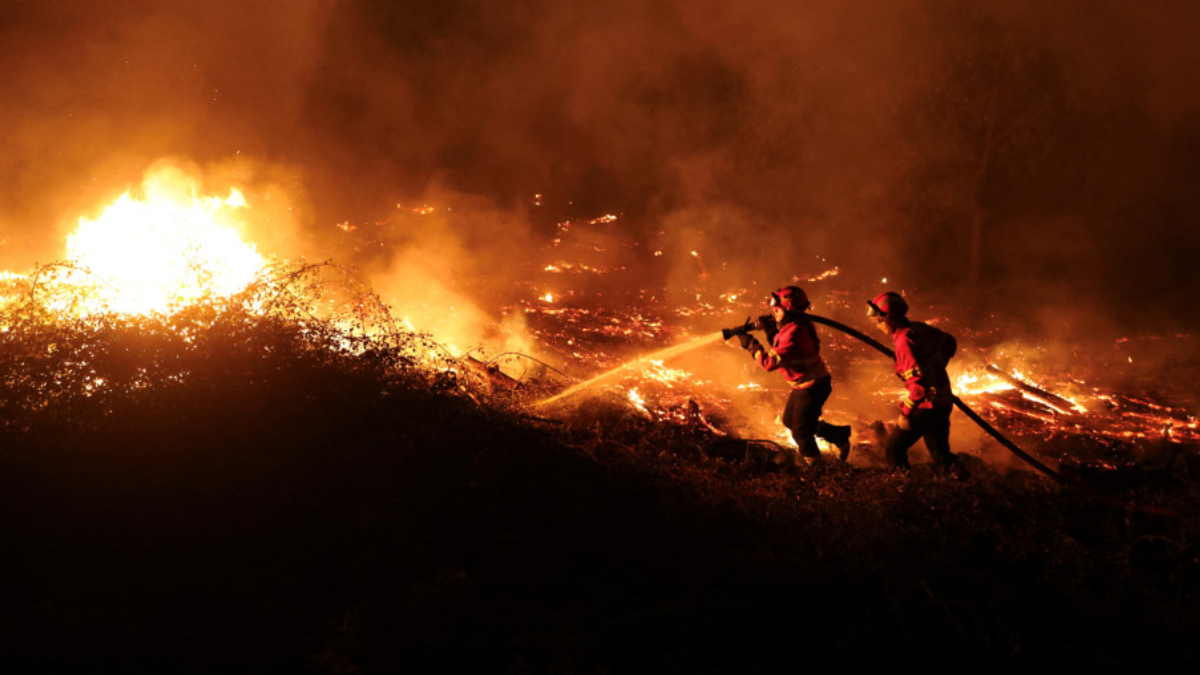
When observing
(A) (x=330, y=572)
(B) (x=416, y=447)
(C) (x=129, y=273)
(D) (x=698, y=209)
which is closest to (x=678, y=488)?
(B) (x=416, y=447)

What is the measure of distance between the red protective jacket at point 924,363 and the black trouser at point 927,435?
0.08 metres

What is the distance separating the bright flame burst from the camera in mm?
5777

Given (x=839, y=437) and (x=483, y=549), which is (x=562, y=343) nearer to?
(x=839, y=437)

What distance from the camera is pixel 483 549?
400 cm

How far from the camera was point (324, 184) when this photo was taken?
14.4 meters

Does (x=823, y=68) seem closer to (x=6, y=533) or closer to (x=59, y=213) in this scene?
(x=59, y=213)

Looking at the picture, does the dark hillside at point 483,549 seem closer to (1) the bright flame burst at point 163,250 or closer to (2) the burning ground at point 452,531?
(2) the burning ground at point 452,531

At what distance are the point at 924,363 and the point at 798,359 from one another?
38.1 inches

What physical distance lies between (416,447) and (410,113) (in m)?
13.2

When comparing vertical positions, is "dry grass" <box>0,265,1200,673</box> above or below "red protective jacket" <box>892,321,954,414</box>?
below

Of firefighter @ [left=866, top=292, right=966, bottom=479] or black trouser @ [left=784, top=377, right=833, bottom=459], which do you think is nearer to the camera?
firefighter @ [left=866, top=292, right=966, bottom=479]

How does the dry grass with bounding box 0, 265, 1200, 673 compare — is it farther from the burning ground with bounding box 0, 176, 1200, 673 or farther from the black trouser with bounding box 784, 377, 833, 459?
the black trouser with bounding box 784, 377, 833, 459

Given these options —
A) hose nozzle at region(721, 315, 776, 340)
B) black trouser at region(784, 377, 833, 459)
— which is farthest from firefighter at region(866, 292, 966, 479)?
hose nozzle at region(721, 315, 776, 340)

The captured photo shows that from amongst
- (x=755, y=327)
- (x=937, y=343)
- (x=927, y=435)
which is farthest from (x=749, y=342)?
(x=927, y=435)
